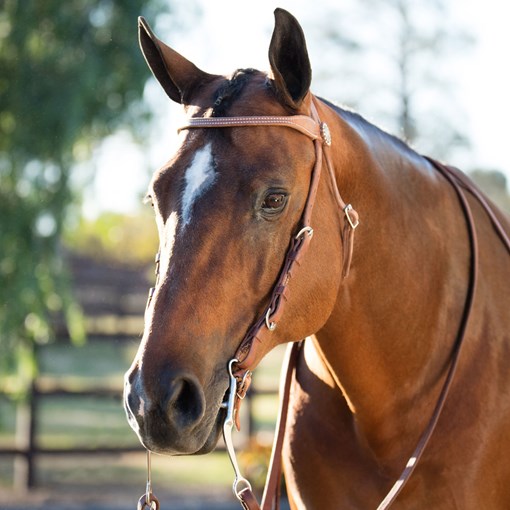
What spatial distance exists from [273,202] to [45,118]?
261 inches

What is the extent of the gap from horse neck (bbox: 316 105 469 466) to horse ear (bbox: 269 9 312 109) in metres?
0.27

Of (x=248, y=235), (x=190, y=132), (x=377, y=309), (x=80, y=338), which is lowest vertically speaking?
(x=80, y=338)

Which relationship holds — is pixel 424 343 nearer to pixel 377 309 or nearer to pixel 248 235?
pixel 377 309

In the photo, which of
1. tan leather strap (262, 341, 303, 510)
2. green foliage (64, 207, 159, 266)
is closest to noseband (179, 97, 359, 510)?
tan leather strap (262, 341, 303, 510)

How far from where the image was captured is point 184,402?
209cm

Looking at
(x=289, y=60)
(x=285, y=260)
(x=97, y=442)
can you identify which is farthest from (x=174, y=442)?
(x=97, y=442)

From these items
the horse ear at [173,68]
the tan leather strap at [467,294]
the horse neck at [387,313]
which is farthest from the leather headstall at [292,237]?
the tan leather strap at [467,294]

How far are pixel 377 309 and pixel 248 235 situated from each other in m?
0.68

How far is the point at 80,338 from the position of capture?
907cm

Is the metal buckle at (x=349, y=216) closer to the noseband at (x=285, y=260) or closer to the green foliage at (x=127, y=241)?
the noseband at (x=285, y=260)

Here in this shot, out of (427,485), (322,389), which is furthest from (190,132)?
(427,485)

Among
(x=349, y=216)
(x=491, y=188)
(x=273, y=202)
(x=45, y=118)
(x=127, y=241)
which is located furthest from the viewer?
(x=127, y=241)

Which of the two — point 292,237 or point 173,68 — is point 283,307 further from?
point 173,68

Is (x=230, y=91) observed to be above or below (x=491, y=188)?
above
